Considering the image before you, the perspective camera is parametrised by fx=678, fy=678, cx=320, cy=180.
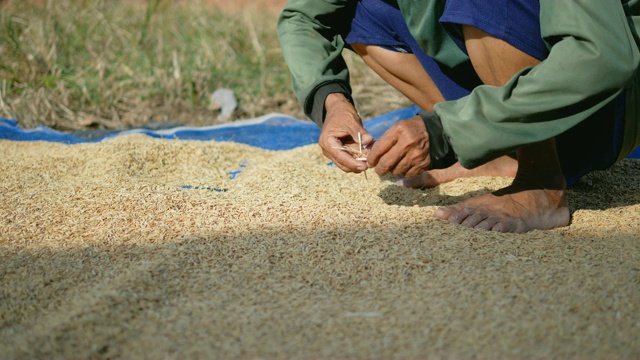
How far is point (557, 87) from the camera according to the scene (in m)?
1.56

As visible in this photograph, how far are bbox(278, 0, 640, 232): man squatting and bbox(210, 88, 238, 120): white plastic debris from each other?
1343 millimetres

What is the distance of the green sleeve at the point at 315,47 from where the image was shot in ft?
7.04

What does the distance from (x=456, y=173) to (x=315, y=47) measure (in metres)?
0.65

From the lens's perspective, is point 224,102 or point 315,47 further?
point 224,102

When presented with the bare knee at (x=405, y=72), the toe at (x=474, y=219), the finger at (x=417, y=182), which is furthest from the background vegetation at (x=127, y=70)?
the toe at (x=474, y=219)

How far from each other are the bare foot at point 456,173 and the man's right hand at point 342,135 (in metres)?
0.39

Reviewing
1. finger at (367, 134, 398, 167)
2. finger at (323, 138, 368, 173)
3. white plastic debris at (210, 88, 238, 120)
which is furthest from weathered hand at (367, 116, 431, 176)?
white plastic debris at (210, 88, 238, 120)

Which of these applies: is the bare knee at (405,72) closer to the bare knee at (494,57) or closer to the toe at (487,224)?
the bare knee at (494,57)

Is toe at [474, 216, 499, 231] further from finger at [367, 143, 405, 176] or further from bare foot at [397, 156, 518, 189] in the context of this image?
bare foot at [397, 156, 518, 189]

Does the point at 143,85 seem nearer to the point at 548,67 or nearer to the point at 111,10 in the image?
the point at 111,10

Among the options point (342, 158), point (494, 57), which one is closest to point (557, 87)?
point (494, 57)

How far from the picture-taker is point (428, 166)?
1747 mm

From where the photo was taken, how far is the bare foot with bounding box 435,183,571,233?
1831mm

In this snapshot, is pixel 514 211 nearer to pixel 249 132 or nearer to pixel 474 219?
pixel 474 219
